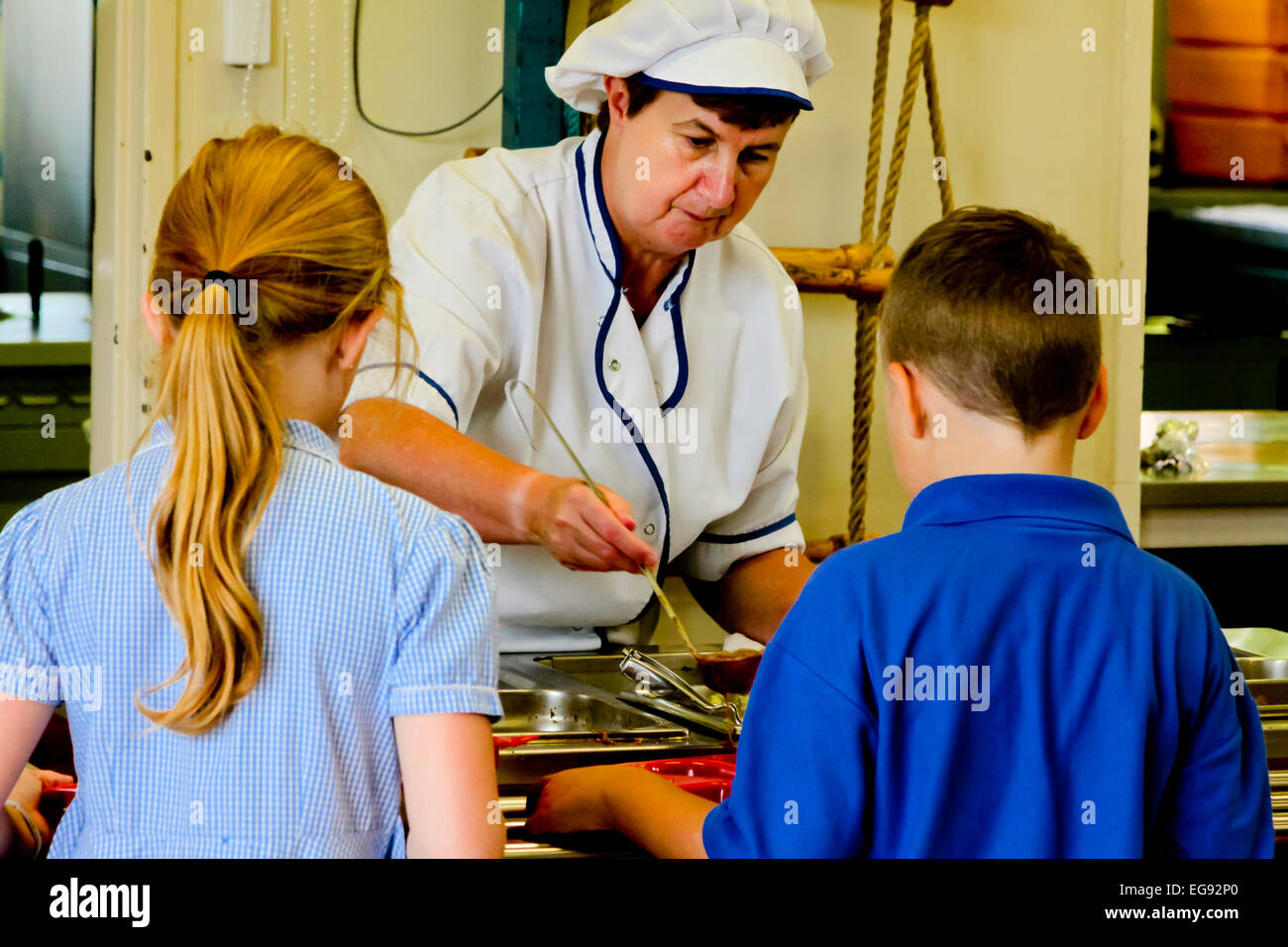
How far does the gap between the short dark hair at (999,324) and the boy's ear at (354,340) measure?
0.35 meters

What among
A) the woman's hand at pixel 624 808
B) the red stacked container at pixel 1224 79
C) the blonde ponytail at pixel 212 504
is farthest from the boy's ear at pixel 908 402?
the red stacked container at pixel 1224 79

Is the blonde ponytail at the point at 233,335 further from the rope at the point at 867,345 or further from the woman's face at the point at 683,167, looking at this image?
the rope at the point at 867,345

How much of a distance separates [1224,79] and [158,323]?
2.71 m

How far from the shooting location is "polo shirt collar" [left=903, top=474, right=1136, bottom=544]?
34.2 inches

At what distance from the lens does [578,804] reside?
1027 mm

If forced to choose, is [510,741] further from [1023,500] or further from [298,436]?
[1023,500]

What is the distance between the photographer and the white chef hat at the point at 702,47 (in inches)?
62.1

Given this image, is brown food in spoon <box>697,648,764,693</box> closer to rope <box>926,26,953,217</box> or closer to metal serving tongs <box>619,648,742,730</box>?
metal serving tongs <box>619,648,742,730</box>

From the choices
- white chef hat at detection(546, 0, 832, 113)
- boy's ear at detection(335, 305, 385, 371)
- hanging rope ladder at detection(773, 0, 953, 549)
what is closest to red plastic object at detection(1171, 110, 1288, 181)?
hanging rope ladder at detection(773, 0, 953, 549)

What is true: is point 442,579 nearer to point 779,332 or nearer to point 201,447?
point 201,447

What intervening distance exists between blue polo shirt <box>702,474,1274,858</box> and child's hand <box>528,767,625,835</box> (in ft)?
0.56

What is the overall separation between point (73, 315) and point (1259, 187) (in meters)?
3.13

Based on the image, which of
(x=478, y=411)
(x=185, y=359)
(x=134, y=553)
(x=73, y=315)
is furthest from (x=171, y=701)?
(x=73, y=315)
